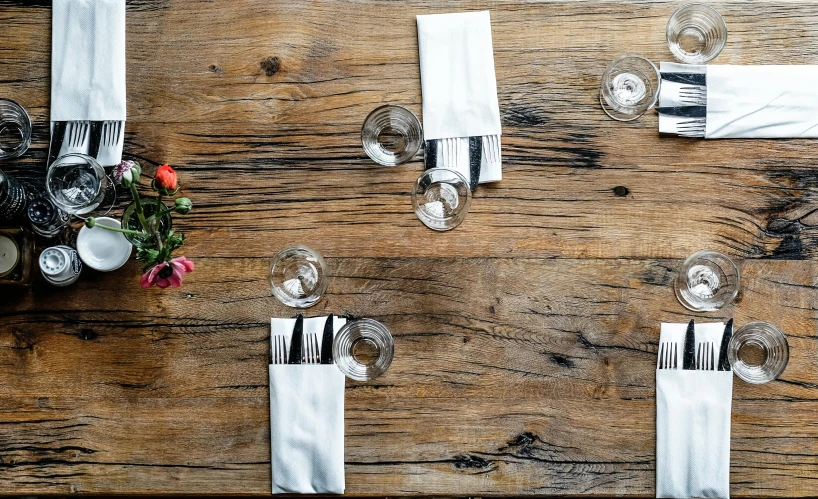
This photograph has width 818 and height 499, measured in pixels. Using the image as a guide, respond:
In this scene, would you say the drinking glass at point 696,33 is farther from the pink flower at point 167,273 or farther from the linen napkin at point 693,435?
the pink flower at point 167,273

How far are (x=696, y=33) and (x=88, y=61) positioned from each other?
1552 millimetres

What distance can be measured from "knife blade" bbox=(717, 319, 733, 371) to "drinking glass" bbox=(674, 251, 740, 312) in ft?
0.20

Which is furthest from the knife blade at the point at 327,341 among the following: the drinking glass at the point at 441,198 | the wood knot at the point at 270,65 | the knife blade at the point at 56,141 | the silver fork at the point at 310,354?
the knife blade at the point at 56,141

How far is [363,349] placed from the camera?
166cm

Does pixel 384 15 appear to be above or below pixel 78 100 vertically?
above

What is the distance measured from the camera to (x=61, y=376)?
5.38 ft

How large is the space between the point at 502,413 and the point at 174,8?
1.31 metres

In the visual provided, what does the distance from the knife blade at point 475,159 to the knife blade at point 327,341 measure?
0.49 metres

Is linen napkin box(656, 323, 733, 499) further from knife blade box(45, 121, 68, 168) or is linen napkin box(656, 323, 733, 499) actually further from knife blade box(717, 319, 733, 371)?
knife blade box(45, 121, 68, 168)

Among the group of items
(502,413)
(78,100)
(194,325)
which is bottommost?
(502,413)

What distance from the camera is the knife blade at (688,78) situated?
1690 millimetres

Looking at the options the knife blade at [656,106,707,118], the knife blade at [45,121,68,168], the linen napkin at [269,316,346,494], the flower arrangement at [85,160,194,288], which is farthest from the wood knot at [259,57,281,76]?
the knife blade at [656,106,707,118]

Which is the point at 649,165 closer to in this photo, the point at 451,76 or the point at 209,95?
the point at 451,76

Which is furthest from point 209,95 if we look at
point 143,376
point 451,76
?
point 143,376
